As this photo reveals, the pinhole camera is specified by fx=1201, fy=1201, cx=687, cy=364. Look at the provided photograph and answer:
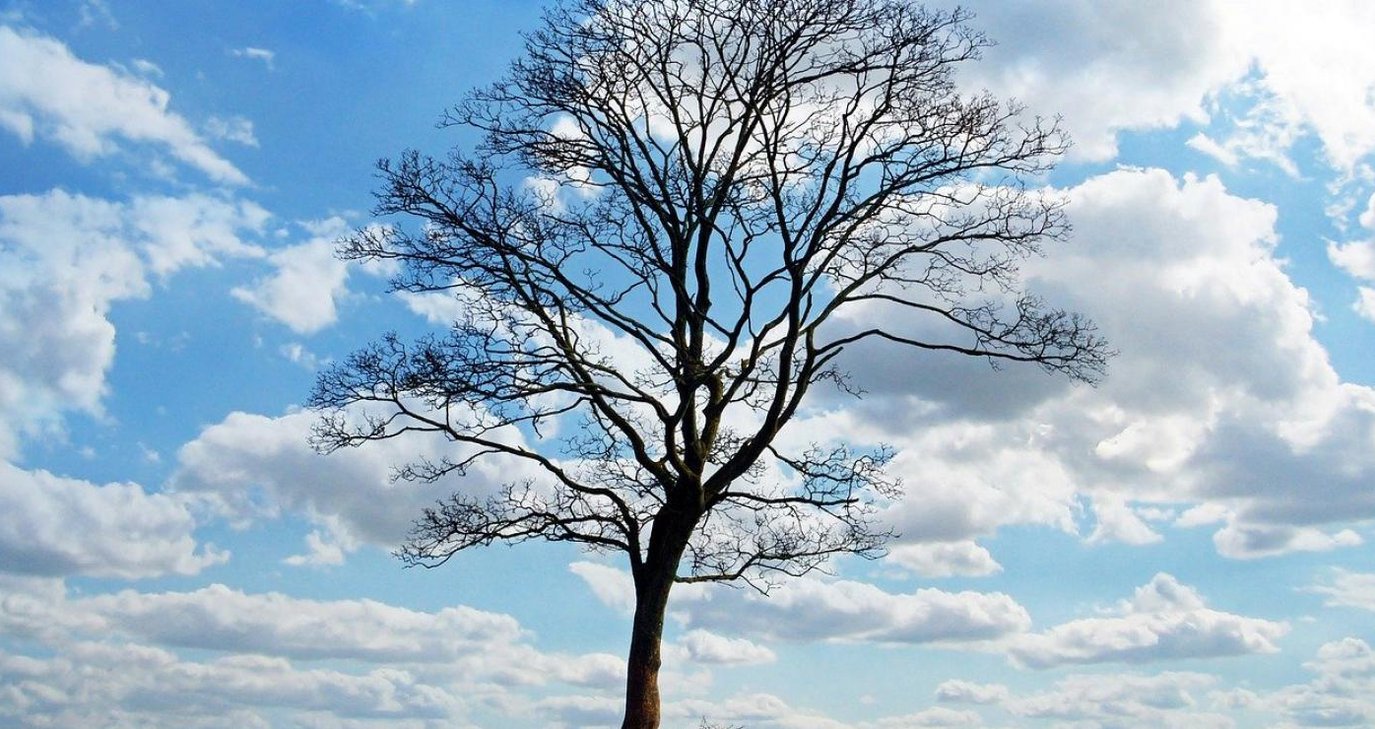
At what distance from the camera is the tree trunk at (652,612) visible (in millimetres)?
13398

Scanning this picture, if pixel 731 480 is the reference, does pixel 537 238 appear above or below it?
above

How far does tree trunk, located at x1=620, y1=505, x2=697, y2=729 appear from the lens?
13398mm

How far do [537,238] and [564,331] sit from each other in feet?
3.89

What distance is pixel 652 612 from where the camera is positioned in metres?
13.7

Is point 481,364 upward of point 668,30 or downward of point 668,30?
downward

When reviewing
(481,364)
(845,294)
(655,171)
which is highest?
(655,171)

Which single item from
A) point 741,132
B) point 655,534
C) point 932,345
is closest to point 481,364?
point 655,534

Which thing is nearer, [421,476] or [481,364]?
[481,364]

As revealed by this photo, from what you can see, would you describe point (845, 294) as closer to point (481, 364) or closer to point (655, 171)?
point (655, 171)

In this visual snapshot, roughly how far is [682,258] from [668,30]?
8.91ft

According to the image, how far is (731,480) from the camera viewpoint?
1384 centimetres

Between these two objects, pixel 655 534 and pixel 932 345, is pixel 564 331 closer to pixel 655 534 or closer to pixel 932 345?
pixel 655 534

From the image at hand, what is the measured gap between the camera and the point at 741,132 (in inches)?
568

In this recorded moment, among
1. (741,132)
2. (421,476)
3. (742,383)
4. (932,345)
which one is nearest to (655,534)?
(742,383)
